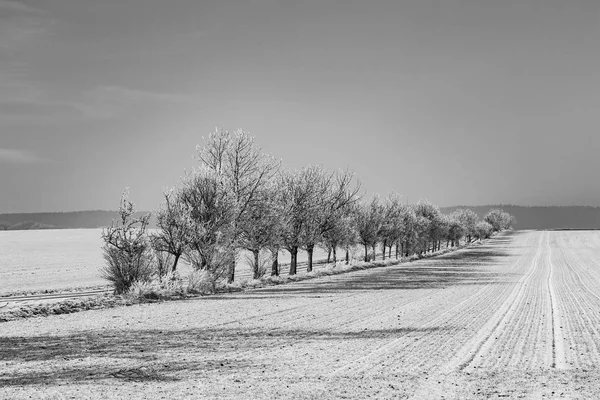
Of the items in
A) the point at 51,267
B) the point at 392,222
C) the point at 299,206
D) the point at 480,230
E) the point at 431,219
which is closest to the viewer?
the point at 299,206

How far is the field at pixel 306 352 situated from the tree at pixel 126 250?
6.24 meters

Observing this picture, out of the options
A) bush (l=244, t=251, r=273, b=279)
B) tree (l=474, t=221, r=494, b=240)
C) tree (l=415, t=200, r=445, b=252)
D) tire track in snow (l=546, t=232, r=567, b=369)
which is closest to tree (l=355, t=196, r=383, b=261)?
bush (l=244, t=251, r=273, b=279)

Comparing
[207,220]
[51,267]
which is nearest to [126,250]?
[207,220]

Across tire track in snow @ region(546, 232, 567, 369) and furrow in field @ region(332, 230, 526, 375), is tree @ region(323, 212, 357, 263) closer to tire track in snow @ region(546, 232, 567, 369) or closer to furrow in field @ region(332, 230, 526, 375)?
furrow in field @ region(332, 230, 526, 375)

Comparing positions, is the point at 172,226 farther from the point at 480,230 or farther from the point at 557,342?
the point at 480,230

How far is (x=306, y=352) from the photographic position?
1480cm

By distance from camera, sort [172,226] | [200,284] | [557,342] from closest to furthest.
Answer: [557,342] < [200,284] < [172,226]

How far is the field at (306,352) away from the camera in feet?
36.2

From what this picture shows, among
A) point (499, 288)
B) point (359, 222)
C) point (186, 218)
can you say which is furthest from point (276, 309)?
point (359, 222)

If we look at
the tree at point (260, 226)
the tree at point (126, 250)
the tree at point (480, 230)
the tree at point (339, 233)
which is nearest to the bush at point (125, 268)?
the tree at point (126, 250)

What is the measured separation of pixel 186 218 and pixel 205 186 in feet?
8.78

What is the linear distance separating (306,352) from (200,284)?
772 inches

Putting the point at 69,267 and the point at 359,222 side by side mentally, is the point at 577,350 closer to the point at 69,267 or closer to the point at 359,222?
the point at 359,222

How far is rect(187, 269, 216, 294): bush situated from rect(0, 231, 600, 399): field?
5841 mm
